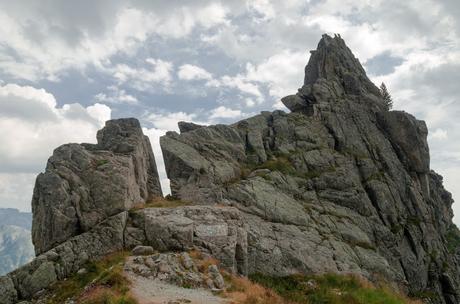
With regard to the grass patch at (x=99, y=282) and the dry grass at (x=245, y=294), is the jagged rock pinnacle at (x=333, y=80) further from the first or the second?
the grass patch at (x=99, y=282)

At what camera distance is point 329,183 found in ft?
171

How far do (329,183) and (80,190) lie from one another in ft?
108

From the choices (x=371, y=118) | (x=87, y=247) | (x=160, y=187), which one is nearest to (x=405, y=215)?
(x=371, y=118)

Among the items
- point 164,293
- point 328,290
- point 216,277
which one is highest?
point 216,277

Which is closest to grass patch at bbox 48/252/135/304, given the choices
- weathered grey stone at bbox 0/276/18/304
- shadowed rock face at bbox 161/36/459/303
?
weathered grey stone at bbox 0/276/18/304

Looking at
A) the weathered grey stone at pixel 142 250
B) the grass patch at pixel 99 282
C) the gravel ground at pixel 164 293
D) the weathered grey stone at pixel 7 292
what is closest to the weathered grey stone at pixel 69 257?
the weathered grey stone at pixel 7 292

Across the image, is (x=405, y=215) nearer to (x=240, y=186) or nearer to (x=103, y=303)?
(x=240, y=186)

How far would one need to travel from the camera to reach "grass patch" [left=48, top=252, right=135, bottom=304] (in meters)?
22.1

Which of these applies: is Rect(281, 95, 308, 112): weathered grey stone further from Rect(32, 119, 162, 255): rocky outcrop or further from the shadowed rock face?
Rect(32, 119, 162, 255): rocky outcrop

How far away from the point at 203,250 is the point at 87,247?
9.24 metres

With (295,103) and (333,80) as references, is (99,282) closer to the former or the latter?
(295,103)

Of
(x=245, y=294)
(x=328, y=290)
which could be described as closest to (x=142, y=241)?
(x=245, y=294)

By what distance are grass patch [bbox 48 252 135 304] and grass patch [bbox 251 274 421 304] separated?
10.8m

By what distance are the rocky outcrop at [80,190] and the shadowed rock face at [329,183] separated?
864 centimetres
